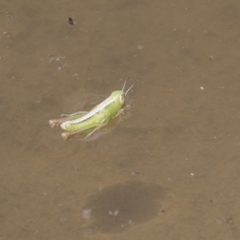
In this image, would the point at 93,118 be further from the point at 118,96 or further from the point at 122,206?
the point at 122,206

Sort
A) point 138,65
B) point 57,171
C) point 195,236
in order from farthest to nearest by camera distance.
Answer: point 138,65 < point 57,171 < point 195,236

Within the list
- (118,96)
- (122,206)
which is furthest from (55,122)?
(122,206)

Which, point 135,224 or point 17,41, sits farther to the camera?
point 17,41

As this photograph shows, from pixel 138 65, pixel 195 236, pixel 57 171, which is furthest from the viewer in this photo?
pixel 138 65

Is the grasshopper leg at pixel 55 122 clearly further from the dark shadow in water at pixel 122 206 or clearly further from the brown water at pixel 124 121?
the dark shadow in water at pixel 122 206

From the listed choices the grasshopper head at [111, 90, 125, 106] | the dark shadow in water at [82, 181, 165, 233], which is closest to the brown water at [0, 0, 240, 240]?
the dark shadow in water at [82, 181, 165, 233]

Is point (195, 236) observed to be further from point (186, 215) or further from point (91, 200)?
point (91, 200)

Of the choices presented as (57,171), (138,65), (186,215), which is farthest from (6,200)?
(138,65)

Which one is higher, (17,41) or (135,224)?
(17,41)
